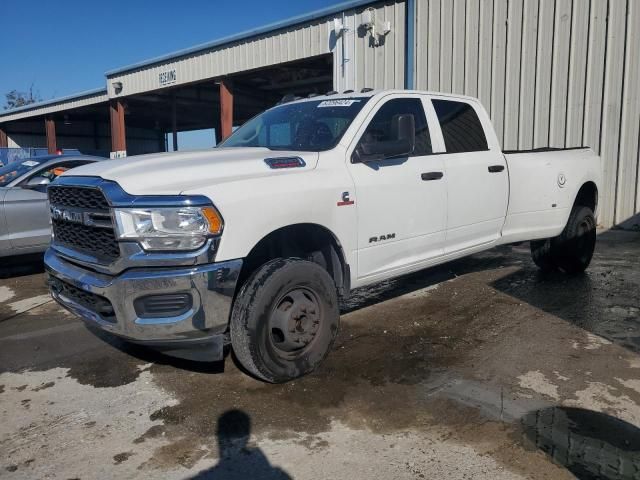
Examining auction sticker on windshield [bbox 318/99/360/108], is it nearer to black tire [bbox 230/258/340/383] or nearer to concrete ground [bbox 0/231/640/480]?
black tire [bbox 230/258/340/383]

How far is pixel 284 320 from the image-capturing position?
3.52 m

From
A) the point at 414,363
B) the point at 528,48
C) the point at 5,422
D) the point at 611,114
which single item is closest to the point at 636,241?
the point at 611,114

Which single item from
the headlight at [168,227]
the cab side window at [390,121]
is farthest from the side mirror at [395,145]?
the headlight at [168,227]

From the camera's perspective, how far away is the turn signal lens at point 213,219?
311 centimetres

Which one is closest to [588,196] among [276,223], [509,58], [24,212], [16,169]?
[276,223]

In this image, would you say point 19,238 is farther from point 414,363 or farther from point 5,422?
point 414,363

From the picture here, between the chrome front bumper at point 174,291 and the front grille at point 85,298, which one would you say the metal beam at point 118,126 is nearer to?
the front grille at point 85,298

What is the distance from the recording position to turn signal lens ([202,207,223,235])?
3.11 m

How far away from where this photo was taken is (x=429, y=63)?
12.0 m

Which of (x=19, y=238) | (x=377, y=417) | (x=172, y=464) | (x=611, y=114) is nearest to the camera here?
(x=172, y=464)

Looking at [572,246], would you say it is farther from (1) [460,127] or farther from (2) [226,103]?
(2) [226,103]

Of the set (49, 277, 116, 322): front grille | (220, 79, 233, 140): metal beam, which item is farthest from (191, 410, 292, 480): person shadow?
(220, 79, 233, 140): metal beam

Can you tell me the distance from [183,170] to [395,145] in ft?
5.07

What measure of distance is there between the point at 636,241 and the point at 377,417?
308 inches
